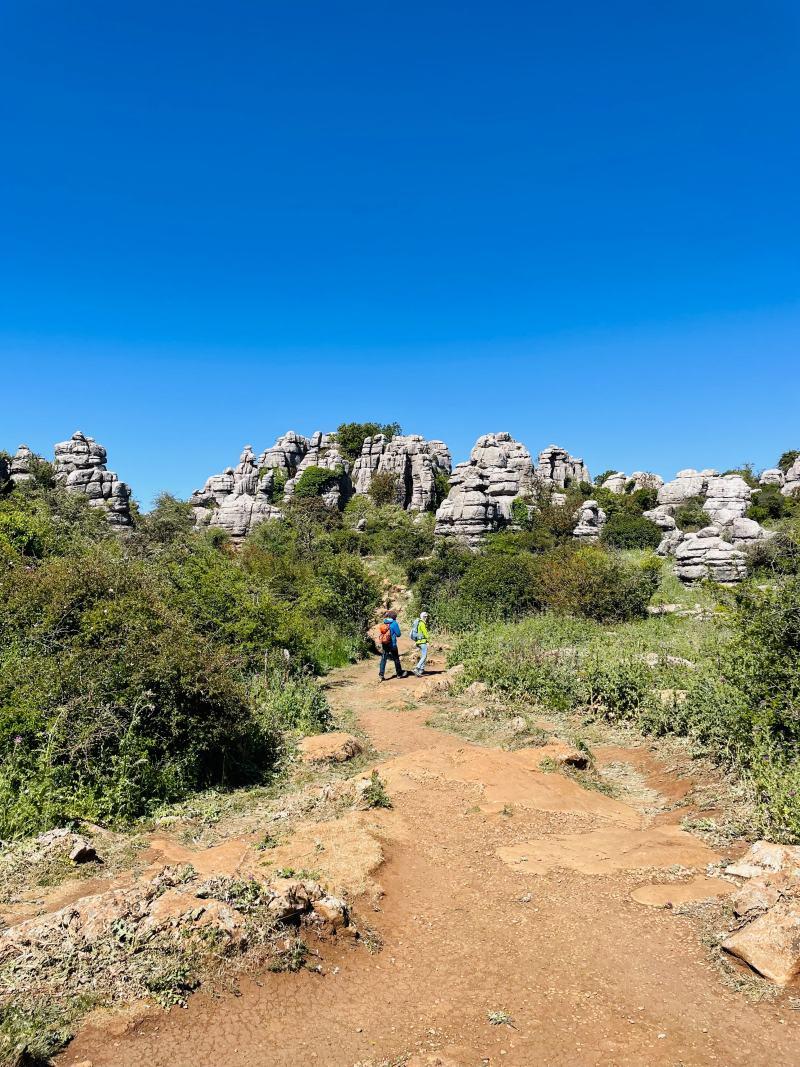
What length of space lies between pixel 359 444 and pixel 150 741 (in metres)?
57.0

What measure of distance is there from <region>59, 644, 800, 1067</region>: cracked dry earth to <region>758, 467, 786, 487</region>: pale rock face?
59.8 meters

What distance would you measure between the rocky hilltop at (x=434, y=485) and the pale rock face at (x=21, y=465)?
6 cm

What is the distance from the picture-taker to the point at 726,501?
38.8 metres

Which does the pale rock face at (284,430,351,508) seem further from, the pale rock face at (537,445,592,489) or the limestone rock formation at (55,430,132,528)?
the pale rock face at (537,445,592,489)

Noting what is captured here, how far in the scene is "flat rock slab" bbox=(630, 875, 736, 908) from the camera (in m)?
4.64

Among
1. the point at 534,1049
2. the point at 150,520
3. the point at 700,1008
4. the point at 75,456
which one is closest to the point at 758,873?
the point at 700,1008

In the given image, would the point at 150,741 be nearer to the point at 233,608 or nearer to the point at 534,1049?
the point at 534,1049

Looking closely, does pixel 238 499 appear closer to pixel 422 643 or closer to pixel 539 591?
pixel 539 591

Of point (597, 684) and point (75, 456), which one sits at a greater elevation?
point (75, 456)

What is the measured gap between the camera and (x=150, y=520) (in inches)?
1576

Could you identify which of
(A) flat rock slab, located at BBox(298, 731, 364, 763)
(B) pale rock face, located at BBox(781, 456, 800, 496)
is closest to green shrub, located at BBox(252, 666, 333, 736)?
(A) flat rock slab, located at BBox(298, 731, 364, 763)

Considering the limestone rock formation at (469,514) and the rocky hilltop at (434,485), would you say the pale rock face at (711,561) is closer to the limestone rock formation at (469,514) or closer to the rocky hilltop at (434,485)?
the rocky hilltop at (434,485)

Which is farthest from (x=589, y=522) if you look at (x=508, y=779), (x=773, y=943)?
(x=773, y=943)

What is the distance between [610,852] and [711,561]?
21.1 meters
